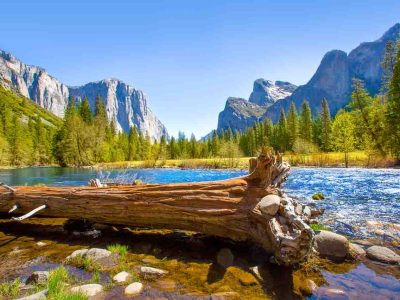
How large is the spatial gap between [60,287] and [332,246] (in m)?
5.63

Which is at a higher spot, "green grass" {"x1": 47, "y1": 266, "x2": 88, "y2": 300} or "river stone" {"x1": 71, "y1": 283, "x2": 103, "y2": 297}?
"green grass" {"x1": 47, "y1": 266, "x2": 88, "y2": 300}

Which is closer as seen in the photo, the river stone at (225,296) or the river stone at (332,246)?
the river stone at (225,296)

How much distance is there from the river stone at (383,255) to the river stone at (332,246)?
2.08 ft

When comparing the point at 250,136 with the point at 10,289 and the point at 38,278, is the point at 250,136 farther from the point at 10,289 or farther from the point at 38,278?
the point at 10,289

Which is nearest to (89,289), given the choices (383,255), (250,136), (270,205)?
(270,205)

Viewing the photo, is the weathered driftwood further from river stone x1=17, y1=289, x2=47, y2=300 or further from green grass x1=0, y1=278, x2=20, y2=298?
river stone x1=17, y1=289, x2=47, y2=300

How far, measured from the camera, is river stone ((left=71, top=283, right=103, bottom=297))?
4531 millimetres

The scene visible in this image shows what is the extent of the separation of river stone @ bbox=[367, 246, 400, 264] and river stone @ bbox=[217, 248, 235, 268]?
3.25 m

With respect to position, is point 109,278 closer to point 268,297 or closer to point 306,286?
point 268,297

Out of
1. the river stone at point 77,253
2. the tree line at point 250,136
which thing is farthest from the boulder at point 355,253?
the tree line at point 250,136

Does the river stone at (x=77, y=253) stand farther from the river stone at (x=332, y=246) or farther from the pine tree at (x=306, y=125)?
the pine tree at (x=306, y=125)

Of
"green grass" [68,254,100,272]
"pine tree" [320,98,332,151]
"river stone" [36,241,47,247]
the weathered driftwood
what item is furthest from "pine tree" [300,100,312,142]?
"green grass" [68,254,100,272]

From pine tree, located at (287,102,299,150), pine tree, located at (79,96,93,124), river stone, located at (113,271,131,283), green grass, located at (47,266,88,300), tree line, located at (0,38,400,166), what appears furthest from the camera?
pine tree, located at (79,96,93,124)

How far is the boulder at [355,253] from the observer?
6484 millimetres
